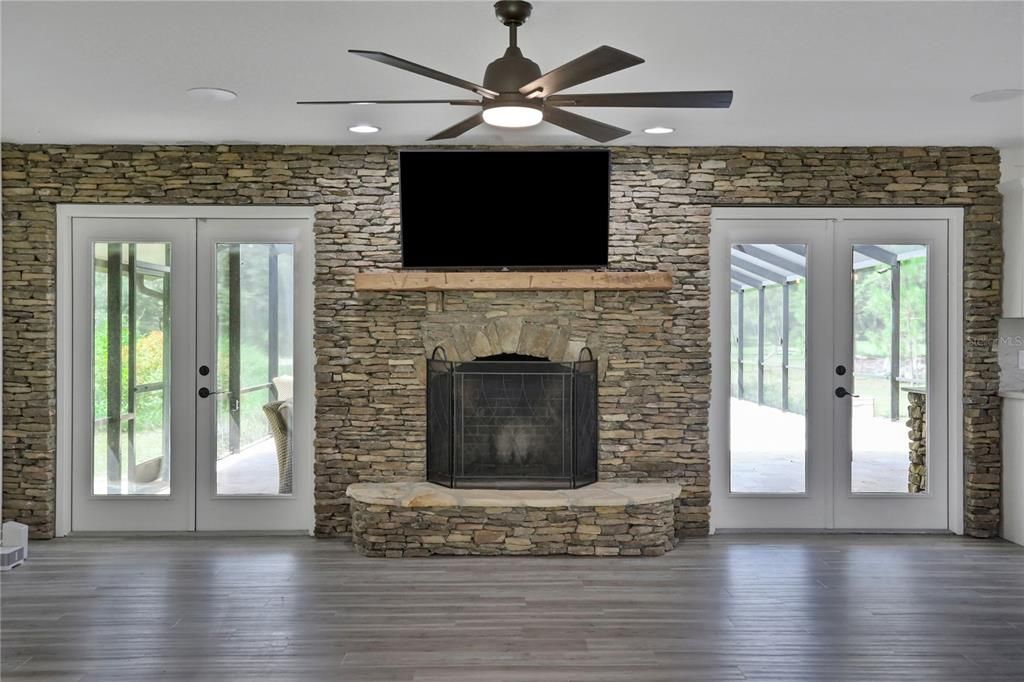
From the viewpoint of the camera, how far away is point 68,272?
4785 mm

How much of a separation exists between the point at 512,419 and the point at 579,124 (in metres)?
2.36

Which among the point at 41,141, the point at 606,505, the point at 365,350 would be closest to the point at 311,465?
the point at 365,350

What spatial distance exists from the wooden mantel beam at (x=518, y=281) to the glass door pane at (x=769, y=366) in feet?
A: 2.02

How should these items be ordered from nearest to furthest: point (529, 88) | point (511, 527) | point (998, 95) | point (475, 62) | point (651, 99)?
point (529, 88), point (651, 99), point (475, 62), point (998, 95), point (511, 527)

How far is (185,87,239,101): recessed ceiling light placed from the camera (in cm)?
363

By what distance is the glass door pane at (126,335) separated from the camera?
4.82 meters

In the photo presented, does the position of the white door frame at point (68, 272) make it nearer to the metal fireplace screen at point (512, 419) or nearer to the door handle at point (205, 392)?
the door handle at point (205, 392)

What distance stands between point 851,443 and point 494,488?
228 centimetres

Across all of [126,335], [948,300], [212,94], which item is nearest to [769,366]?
[948,300]

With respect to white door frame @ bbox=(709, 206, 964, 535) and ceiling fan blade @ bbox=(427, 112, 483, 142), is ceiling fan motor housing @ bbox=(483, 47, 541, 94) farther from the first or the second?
white door frame @ bbox=(709, 206, 964, 535)

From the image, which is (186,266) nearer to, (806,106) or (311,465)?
(311,465)

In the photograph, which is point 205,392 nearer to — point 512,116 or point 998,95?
point 512,116

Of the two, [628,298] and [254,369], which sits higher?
[628,298]

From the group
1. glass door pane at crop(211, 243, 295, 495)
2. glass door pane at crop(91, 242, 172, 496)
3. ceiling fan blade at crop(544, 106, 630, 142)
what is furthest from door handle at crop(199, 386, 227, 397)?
ceiling fan blade at crop(544, 106, 630, 142)
